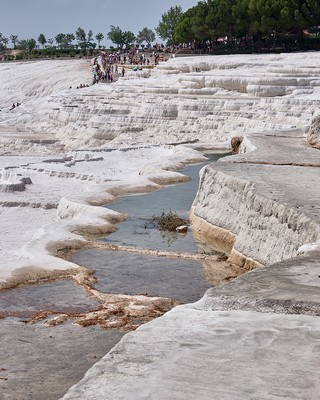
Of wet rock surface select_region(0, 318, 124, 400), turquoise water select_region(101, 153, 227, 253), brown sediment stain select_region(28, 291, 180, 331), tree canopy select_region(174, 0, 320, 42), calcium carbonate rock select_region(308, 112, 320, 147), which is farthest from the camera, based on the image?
tree canopy select_region(174, 0, 320, 42)

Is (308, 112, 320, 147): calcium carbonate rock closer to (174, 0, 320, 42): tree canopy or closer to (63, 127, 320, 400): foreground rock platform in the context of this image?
(63, 127, 320, 400): foreground rock platform

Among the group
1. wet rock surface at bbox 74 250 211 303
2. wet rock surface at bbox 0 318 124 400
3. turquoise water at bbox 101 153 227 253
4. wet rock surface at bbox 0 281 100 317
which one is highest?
wet rock surface at bbox 0 318 124 400

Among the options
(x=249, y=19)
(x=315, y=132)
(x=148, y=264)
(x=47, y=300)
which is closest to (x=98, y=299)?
(x=47, y=300)

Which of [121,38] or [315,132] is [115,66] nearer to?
[315,132]

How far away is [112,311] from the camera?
761cm

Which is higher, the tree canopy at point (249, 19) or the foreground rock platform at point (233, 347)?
the tree canopy at point (249, 19)

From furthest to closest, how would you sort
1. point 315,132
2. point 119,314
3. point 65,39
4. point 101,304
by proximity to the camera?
point 65,39 → point 315,132 → point 101,304 → point 119,314

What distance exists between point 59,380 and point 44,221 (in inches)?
302

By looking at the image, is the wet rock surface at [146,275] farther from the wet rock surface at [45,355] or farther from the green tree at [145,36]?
the green tree at [145,36]

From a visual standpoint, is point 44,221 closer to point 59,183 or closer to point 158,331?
point 59,183

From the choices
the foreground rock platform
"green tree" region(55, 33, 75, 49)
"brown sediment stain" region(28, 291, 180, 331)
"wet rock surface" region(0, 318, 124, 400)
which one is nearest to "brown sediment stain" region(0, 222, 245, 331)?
"brown sediment stain" region(28, 291, 180, 331)

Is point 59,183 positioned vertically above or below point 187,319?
below

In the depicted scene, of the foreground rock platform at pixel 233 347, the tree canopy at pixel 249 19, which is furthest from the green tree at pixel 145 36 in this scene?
the foreground rock platform at pixel 233 347

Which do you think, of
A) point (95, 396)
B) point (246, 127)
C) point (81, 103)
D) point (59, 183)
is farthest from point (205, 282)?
point (81, 103)
